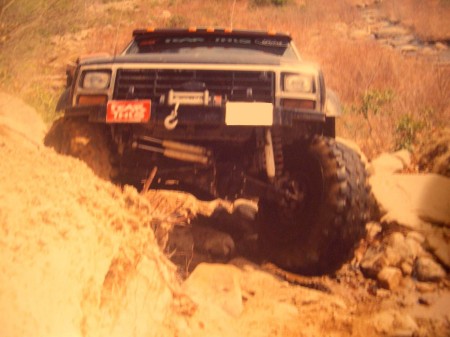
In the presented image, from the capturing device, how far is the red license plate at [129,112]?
7.59 ft

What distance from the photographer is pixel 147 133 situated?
252cm

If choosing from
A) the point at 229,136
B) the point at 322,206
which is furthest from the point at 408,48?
the point at 229,136

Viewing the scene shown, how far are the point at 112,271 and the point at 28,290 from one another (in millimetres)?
445

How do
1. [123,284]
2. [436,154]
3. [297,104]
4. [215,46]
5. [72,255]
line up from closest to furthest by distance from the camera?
[72,255], [123,284], [297,104], [215,46], [436,154]

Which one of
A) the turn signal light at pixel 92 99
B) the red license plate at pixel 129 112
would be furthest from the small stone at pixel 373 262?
the turn signal light at pixel 92 99

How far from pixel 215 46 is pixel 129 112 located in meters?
1.03

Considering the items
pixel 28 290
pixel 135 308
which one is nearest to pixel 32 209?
pixel 28 290

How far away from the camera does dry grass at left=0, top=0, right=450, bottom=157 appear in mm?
2881

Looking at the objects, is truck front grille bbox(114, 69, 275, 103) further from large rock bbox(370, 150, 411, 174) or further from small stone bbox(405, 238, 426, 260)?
large rock bbox(370, 150, 411, 174)

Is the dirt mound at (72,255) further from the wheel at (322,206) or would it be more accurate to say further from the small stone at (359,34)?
the small stone at (359,34)

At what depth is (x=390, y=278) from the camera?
8.79 feet

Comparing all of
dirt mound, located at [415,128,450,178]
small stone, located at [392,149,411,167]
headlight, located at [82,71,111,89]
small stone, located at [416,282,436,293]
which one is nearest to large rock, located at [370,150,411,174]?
small stone, located at [392,149,411,167]

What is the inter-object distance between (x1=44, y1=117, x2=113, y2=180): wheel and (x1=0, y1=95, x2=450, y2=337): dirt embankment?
0.16 metres

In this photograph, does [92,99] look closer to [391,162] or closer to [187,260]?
[187,260]
